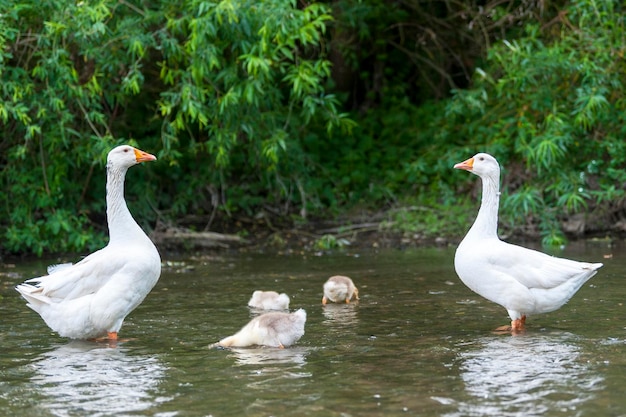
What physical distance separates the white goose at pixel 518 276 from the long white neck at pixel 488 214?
0.43 ft

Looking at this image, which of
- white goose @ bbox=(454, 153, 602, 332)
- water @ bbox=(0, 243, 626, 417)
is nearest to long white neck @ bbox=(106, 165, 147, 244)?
water @ bbox=(0, 243, 626, 417)

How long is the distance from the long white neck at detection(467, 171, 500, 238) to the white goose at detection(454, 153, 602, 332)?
130mm

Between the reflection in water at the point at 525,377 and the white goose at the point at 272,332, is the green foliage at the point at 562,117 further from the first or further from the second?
the white goose at the point at 272,332

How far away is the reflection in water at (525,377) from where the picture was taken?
6.25 m

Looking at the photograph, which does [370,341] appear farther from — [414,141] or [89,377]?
[414,141]

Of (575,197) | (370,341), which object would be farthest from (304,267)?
(370,341)

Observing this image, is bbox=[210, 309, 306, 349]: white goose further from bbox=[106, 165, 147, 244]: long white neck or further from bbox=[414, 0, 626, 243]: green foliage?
bbox=[414, 0, 626, 243]: green foliage

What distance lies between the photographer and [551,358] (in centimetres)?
764

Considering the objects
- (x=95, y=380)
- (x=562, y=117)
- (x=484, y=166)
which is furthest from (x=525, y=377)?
(x=562, y=117)

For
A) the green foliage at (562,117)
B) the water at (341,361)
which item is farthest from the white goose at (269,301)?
the green foliage at (562,117)

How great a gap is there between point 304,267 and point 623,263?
172 inches

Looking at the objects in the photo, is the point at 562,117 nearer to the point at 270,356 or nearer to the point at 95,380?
the point at 270,356

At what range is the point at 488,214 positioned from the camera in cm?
948

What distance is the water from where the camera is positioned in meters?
6.44
